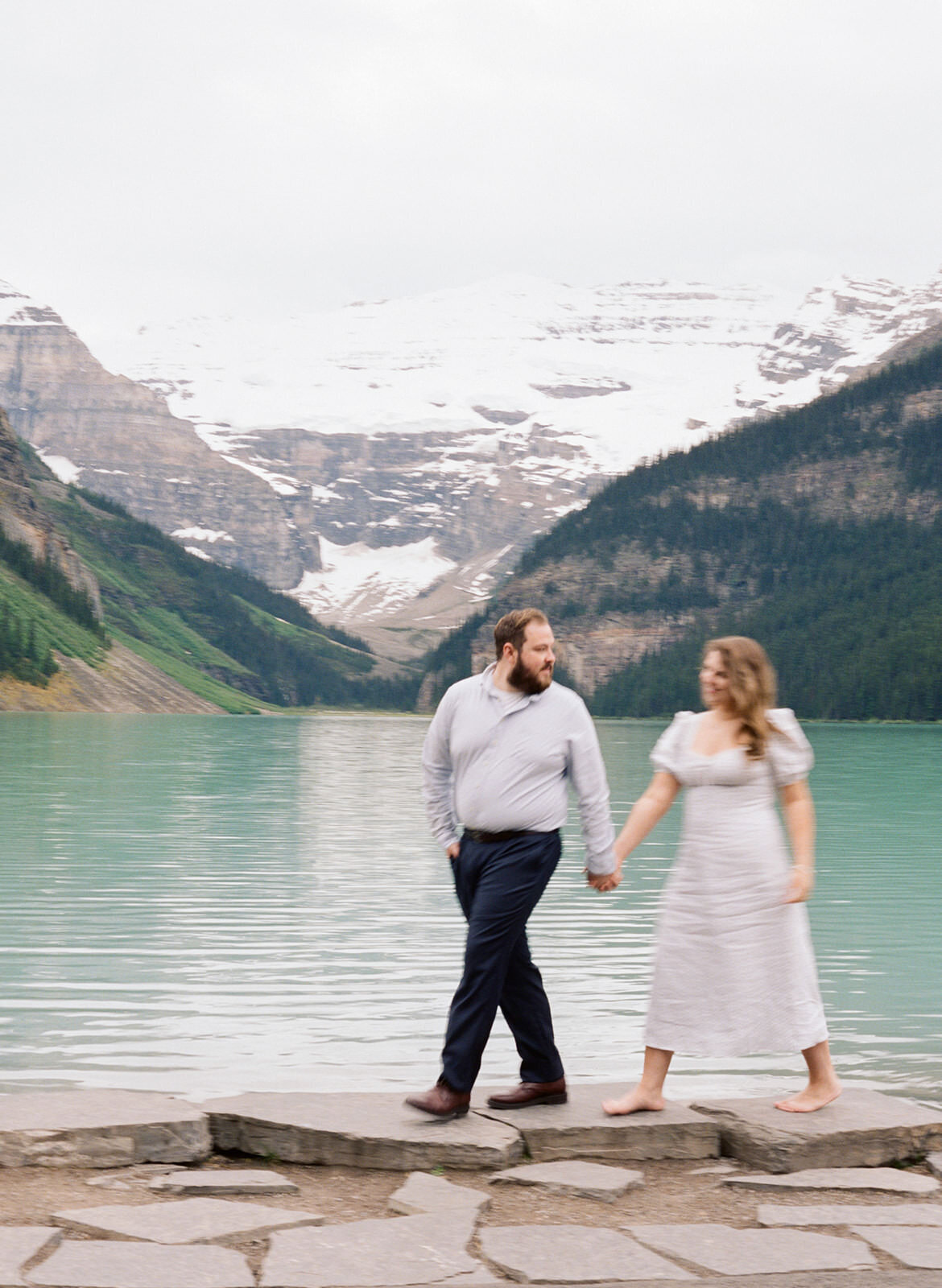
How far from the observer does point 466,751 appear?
29.1 feet

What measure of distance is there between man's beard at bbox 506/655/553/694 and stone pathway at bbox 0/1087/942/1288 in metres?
2.43

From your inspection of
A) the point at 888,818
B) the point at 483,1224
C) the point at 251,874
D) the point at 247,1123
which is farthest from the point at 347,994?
the point at 888,818

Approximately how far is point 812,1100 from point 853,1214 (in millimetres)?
1717

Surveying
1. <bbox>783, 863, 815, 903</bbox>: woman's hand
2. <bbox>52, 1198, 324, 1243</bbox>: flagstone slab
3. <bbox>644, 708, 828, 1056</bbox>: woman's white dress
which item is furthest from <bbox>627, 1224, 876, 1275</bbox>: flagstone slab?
<bbox>783, 863, 815, 903</bbox>: woman's hand

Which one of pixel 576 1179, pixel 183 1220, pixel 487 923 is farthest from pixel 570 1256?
pixel 487 923

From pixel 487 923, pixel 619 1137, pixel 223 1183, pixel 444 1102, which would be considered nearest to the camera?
pixel 223 1183

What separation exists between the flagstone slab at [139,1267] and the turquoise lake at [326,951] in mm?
4655

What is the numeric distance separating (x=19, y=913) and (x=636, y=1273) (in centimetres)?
1669

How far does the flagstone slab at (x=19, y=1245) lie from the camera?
6027 mm

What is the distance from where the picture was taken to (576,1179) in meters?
7.70

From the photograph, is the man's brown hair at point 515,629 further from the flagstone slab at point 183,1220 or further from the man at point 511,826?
the flagstone slab at point 183,1220

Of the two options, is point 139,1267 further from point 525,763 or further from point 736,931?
point 736,931

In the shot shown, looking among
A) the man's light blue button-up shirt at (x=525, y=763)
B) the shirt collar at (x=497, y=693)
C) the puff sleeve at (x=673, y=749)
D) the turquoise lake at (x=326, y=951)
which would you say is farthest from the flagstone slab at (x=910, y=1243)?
the turquoise lake at (x=326, y=951)

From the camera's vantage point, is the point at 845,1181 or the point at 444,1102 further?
the point at 444,1102
